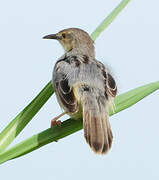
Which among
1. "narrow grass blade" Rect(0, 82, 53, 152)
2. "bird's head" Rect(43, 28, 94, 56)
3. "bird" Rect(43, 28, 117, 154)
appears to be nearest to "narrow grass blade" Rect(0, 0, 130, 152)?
"narrow grass blade" Rect(0, 82, 53, 152)

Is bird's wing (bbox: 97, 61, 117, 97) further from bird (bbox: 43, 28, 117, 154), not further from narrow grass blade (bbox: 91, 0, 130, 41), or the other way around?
narrow grass blade (bbox: 91, 0, 130, 41)

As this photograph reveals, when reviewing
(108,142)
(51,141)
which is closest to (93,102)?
(108,142)

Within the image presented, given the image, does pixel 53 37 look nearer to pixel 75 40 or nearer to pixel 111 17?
pixel 75 40

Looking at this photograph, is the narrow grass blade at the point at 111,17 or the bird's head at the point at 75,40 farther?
the bird's head at the point at 75,40

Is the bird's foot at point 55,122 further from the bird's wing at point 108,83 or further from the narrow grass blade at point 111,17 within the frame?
the narrow grass blade at point 111,17

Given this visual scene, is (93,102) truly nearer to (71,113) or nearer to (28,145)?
(71,113)

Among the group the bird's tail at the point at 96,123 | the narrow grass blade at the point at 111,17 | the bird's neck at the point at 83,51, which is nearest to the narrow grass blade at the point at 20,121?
the bird's tail at the point at 96,123
